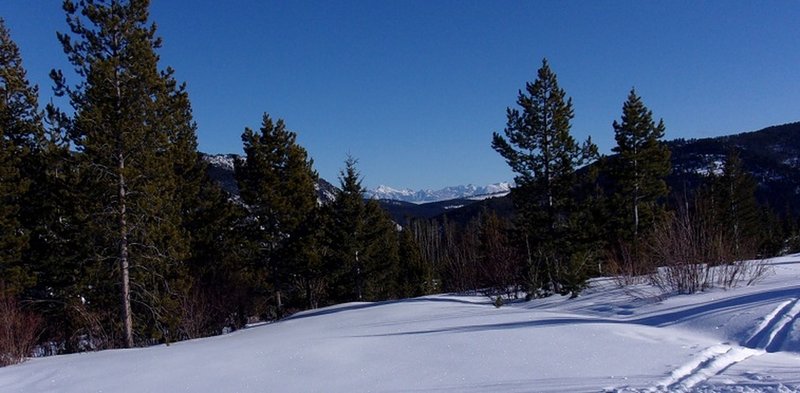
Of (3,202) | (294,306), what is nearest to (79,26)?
(3,202)

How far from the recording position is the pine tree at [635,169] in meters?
25.0

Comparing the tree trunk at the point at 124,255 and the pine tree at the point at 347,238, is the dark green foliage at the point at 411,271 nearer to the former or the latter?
the pine tree at the point at 347,238

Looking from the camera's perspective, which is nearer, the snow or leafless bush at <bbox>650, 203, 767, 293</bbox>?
the snow

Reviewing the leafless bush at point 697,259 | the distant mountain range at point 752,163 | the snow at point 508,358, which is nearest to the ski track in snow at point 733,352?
the snow at point 508,358

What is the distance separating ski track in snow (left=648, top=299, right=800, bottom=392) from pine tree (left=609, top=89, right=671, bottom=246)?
1865 centimetres

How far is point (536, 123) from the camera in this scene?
18953 mm

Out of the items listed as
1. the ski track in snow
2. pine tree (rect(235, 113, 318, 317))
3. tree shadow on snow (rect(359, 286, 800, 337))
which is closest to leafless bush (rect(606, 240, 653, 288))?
tree shadow on snow (rect(359, 286, 800, 337))

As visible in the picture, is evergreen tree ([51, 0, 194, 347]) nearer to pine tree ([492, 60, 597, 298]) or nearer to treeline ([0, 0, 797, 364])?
treeline ([0, 0, 797, 364])

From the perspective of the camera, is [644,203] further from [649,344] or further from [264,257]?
[649,344]

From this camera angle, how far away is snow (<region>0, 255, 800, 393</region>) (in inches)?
185

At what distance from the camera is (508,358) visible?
567 centimetres

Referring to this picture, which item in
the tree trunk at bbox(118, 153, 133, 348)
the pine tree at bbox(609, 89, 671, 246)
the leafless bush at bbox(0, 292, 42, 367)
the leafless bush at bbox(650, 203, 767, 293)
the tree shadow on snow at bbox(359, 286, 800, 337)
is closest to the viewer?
the tree shadow on snow at bbox(359, 286, 800, 337)

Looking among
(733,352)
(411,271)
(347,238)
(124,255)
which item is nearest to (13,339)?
(124,255)

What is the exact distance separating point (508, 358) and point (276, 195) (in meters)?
17.9
